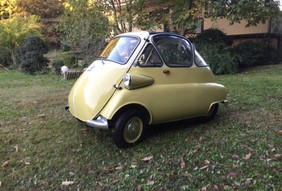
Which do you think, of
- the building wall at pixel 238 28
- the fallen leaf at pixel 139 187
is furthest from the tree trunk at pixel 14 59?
the fallen leaf at pixel 139 187

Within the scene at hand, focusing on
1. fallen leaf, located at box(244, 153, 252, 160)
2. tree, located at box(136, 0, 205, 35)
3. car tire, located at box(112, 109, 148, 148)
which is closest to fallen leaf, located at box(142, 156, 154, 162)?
car tire, located at box(112, 109, 148, 148)

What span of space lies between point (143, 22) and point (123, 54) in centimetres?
767

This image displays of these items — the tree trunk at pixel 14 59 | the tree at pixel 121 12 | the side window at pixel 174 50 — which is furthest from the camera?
the tree trunk at pixel 14 59

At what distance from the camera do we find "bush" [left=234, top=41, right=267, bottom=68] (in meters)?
12.0

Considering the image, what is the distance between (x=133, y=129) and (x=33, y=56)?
9967 millimetres

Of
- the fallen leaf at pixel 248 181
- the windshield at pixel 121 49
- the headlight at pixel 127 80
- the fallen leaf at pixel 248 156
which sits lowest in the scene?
the fallen leaf at pixel 248 181

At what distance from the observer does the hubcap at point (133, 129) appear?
165 inches

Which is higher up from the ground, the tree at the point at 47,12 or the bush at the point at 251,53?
the tree at the point at 47,12

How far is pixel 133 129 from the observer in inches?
167

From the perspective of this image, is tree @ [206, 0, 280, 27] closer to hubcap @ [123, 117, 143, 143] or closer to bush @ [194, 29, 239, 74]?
bush @ [194, 29, 239, 74]

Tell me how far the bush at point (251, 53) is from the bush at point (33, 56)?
8.08m

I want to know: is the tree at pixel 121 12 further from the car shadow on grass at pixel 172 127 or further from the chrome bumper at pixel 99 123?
the chrome bumper at pixel 99 123

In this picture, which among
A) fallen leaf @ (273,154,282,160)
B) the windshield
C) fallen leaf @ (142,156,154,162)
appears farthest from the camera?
the windshield

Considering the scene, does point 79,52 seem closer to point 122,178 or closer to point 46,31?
point 46,31
